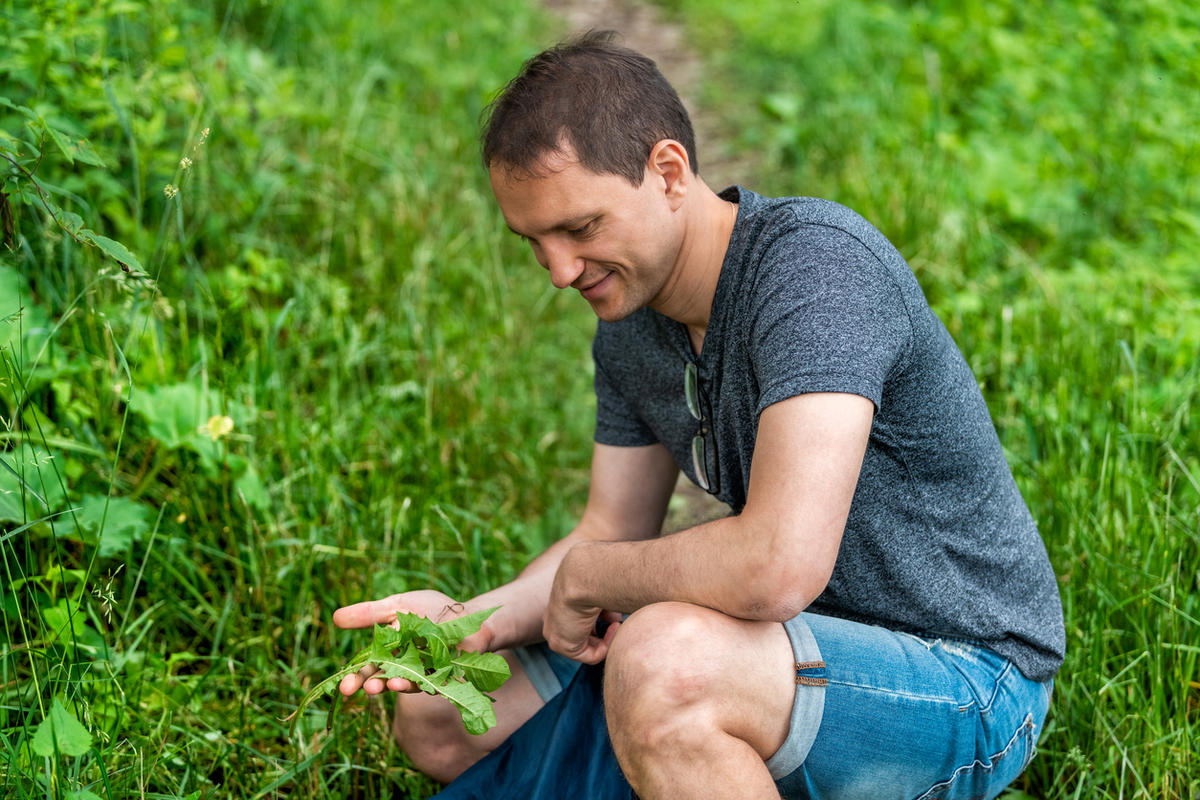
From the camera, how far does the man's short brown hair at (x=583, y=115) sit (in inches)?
63.0

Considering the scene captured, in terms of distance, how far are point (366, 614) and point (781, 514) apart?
0.80 meters

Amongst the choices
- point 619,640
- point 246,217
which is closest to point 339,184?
point 246,217

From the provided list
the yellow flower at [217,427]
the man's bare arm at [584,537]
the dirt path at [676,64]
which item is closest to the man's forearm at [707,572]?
the man's bare arm at [584,537]

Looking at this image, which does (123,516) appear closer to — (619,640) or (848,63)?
(619,640)

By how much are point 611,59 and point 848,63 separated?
378 cm

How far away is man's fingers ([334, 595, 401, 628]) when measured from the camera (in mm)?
1793

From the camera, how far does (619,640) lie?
155 centimetres

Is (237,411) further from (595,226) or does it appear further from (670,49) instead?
(670,49)

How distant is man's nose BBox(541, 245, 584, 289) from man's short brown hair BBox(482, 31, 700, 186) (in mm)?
135

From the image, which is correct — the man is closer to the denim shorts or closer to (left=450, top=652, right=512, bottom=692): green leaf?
the denim shorts

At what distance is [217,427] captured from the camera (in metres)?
2.27

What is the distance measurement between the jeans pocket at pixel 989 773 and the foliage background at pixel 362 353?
19cm

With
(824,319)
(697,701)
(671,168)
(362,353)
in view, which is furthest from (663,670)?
(362,353)

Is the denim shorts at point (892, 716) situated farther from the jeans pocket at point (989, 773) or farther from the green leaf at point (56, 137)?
the green leaf at point (56, 137)
